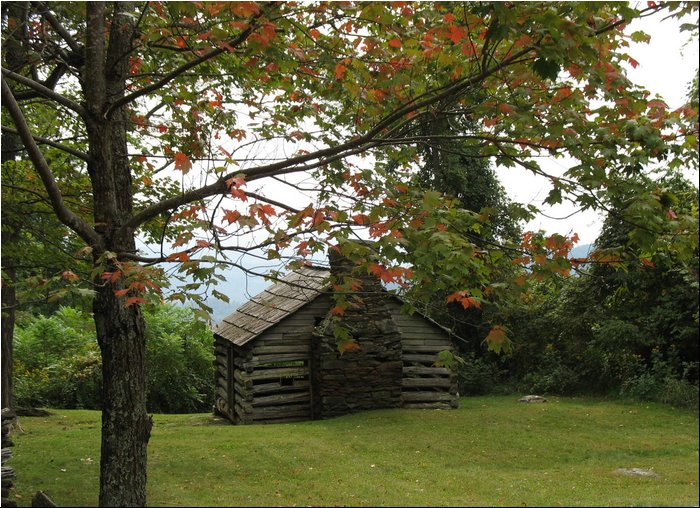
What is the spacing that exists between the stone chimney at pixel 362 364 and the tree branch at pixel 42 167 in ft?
24.1

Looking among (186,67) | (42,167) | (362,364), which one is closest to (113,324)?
(42,167)

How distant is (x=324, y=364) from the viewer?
42.9 feet

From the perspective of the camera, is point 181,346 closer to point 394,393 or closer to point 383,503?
point 394,393

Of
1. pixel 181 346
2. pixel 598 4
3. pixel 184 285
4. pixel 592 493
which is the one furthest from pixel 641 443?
pixel 181 346

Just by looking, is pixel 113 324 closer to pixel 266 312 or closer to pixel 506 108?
pixel 506 108

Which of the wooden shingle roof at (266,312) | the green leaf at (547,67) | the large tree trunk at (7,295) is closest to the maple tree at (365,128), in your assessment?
the green leaf at (547,67)

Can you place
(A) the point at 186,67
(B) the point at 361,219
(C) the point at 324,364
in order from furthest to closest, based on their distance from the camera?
(C) the point at 324,364 < (B) the point at 361,219 < (A) the point at 186,67

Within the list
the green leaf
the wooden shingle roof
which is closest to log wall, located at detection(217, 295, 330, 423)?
the wooden shingle roof

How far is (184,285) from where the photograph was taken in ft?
16.0

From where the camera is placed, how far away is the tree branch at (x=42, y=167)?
216 inches

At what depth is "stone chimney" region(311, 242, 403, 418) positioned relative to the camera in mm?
13125

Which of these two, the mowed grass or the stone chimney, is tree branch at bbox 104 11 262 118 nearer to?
the mowed grass

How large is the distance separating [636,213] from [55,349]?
16567 mm

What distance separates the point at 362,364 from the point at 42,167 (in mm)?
8556
